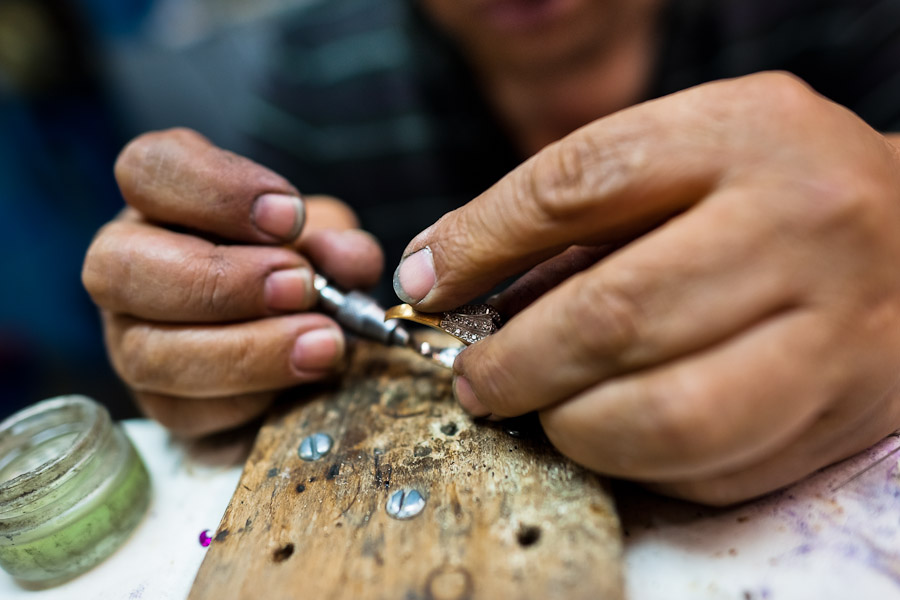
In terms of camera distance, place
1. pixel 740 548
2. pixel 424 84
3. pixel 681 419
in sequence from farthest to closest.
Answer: pixel 424 84
pixel 740 548
pixel 681 419

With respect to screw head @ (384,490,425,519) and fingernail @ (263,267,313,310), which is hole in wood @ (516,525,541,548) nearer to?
screw head @ (384,490,425,519)

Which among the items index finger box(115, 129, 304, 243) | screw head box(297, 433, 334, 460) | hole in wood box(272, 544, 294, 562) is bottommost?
screw head box(297, 433, 334, 460)

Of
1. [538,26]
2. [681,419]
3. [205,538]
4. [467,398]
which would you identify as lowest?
[205,538]

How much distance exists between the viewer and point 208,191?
0.81m

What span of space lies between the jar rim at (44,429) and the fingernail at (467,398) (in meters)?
0.48

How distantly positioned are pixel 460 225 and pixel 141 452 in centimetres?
67

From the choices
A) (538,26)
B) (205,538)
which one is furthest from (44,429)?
(538,26)

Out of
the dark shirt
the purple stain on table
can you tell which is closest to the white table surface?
the purple stain on table

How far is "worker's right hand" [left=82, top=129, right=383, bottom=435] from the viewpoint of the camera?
0.81 meters

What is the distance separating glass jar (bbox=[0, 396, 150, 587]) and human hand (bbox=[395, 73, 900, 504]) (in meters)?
0.56

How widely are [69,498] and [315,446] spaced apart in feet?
1.00

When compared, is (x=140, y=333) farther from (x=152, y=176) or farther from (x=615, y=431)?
(x=615, y=431)

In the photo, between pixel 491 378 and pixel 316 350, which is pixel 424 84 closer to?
pixel 316 350

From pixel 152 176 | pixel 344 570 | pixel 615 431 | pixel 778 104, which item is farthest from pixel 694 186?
pixel 152 176
